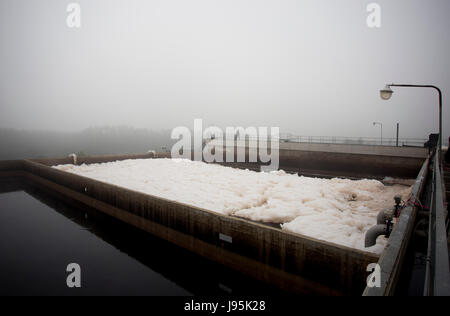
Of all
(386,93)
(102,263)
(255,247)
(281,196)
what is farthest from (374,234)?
(102,263)

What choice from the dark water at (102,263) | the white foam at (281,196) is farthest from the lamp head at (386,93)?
the dark water at (102,263)

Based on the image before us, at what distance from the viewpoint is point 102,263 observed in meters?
11.1

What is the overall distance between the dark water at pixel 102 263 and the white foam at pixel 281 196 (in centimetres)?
307

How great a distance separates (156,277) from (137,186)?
29.5 ft

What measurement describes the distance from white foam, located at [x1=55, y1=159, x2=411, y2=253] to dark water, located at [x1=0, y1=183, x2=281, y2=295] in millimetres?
3067

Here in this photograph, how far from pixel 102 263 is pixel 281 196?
990cm

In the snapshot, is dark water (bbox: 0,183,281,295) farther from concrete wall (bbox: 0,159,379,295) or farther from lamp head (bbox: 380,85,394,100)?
lamp head (bbox: 380,85,394,100)

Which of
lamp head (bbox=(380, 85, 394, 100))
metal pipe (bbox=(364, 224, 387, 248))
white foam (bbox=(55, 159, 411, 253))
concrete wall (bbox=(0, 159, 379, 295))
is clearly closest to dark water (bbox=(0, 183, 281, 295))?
concrete wall (bbox=(0, 159, 379, 295))

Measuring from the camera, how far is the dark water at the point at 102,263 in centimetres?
909

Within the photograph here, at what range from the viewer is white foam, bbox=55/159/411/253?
33.4 ft

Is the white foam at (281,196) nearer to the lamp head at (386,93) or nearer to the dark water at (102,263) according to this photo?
the dark water at (102,263)

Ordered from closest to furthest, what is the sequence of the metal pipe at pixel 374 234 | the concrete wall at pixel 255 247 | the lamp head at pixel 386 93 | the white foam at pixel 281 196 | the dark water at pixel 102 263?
the concrete wall at pixel 255 247 < the metal pipe at pixel 374 234 < the dark water at pixel 102 263 < the lamp head at pixel 386 93 < the white foam at pixel 281 196

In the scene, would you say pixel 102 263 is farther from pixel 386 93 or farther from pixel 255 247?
pixel 386 93
